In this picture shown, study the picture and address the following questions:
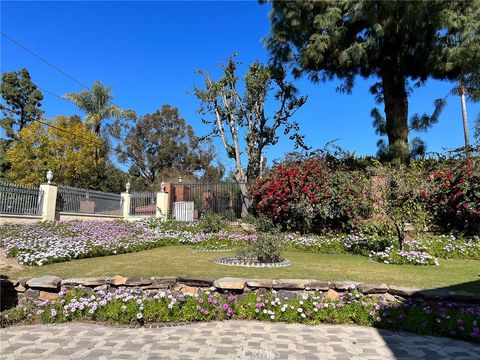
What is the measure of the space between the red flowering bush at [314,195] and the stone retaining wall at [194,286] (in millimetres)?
5617

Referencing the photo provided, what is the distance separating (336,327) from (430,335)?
3.39ft

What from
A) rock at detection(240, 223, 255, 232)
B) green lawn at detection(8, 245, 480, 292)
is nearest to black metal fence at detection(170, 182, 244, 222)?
rock at detection(240, 223, 255, 232)

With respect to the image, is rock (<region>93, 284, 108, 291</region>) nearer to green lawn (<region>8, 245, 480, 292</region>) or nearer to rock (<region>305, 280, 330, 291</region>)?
green lawn (<region>8, 245, 480, 292</region>)

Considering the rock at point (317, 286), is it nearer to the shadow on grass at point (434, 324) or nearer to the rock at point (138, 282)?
the shadow on grass at point (434, 324)

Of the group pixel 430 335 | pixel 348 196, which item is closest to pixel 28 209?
pixel 348 196

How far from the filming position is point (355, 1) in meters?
11.5

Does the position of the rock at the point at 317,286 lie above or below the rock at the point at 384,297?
above

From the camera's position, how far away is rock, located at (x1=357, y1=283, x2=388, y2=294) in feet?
16.1

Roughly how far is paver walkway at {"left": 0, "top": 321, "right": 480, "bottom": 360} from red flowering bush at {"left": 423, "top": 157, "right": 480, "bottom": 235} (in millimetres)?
6881

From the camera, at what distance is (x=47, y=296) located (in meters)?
5.13

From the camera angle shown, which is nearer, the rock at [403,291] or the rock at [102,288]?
the rock at [403,291]

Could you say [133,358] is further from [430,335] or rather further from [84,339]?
[430,335]

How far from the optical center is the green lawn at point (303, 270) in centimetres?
567

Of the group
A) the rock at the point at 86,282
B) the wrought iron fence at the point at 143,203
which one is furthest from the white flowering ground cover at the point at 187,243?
the wrought iron fence at the point at 143,203
